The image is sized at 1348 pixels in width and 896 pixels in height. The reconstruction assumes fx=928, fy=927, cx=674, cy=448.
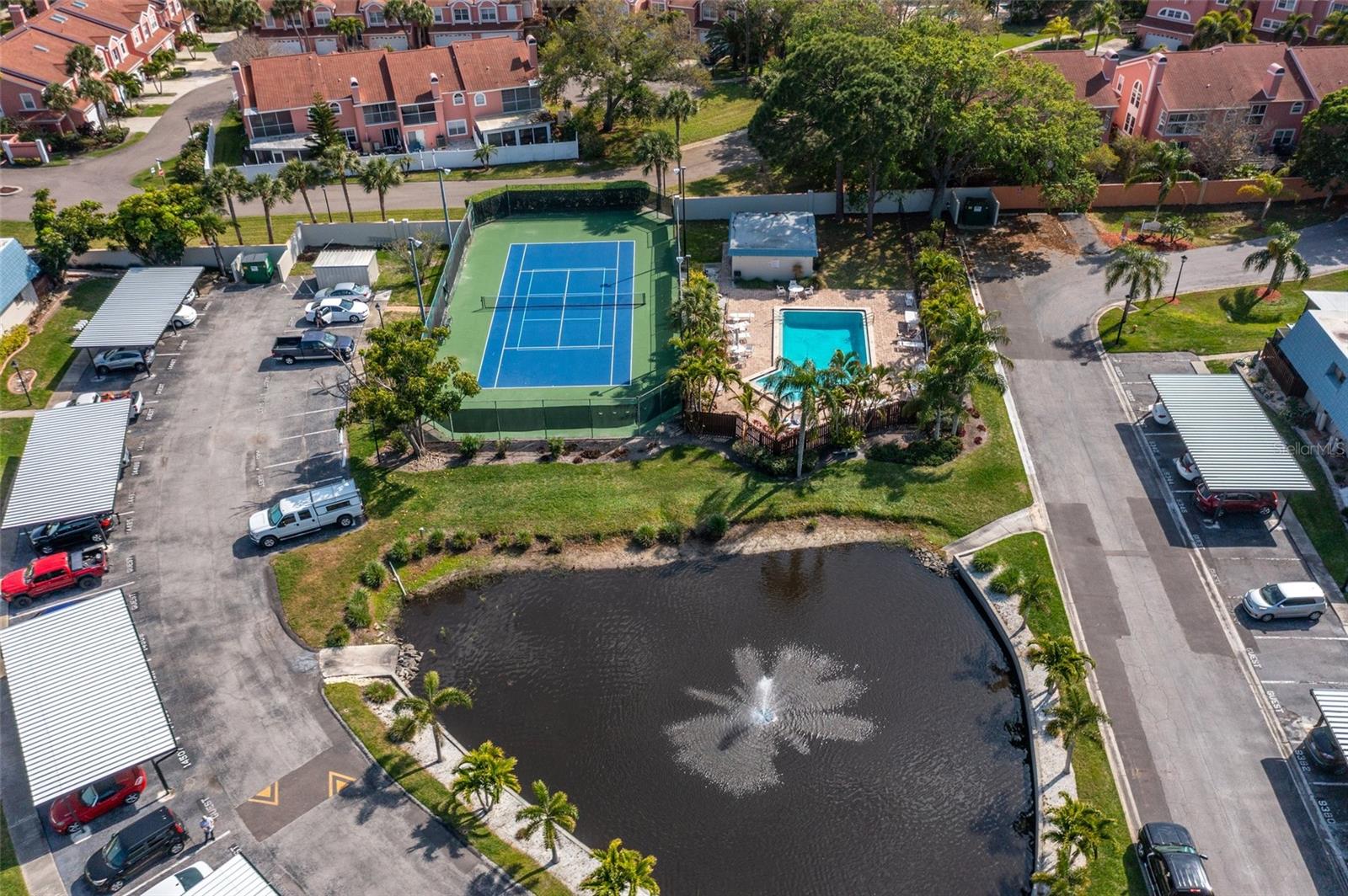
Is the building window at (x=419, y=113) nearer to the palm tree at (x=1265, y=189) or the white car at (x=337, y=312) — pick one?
the white car at (x=337, y=312)

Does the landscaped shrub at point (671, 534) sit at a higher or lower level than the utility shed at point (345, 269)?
lower

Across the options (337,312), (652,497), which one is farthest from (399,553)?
(337,312)

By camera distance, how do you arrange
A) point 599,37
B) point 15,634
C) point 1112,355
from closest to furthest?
point 15,634, point 1112,355, point 599,37

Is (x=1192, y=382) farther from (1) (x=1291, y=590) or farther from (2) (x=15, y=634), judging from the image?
(2) (x=15, y=634)

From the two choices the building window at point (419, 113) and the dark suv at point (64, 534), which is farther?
the building window at point (419, 113)

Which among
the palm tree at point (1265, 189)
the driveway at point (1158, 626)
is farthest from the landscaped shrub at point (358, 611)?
the palm tree at point (1265, 189)

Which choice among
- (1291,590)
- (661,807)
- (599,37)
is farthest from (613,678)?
(599,37)

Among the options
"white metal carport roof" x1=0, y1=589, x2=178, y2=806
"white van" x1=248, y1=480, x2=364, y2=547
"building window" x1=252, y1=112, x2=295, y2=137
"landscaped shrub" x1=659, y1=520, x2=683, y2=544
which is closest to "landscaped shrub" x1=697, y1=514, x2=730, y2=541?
"landscaped shrub" x1=659, y1=520, x2=683, y2=544
